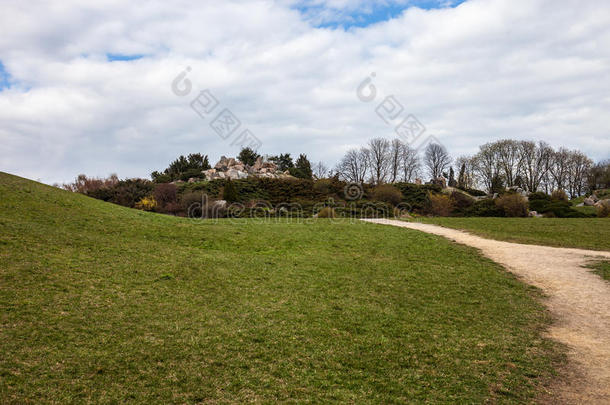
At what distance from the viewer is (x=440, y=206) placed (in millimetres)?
37875

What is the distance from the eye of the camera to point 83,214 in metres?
13.7

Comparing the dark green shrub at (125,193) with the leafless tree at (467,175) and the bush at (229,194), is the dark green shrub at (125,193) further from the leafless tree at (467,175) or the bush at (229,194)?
the leafless tree at (467,175)

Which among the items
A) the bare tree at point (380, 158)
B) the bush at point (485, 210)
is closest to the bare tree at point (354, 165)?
the bare tree at point (380, 158)

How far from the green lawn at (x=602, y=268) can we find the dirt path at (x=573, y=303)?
0.27 m

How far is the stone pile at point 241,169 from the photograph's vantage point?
179ft

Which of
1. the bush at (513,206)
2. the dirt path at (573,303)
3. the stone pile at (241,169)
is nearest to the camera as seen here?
the dirt path at (573,303)

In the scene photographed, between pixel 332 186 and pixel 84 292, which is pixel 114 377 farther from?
pixel 332 186

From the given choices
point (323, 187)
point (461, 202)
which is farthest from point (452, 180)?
point (323, 187)

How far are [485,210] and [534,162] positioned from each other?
3259 cm

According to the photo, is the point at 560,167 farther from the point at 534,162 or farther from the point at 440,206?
the point at 440,206

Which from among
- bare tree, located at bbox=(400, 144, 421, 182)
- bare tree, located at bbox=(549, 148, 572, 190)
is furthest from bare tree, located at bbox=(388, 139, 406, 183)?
bare tree, located at bbox=(549, 148, 572, 190)

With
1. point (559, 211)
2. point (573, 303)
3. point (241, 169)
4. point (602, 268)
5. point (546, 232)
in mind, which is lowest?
point (573, 303)

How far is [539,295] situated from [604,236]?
12331 millimetres

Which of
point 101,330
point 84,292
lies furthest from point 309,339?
point 84,292
